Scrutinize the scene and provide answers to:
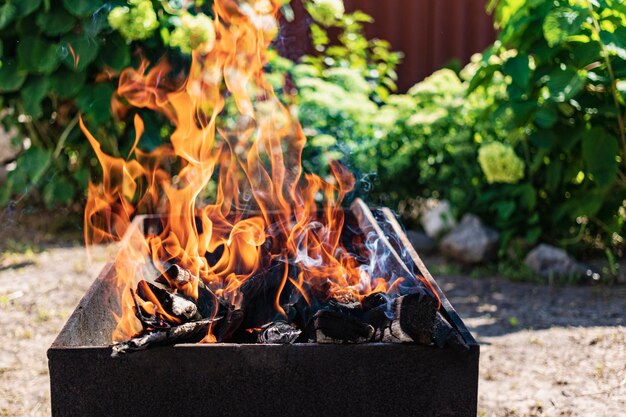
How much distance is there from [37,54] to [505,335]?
2963 millimetres

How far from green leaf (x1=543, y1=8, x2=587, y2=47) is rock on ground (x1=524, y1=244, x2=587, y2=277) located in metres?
1.32

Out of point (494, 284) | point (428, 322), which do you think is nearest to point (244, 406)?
point (428, 322)

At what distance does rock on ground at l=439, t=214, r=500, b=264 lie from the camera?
4656mm

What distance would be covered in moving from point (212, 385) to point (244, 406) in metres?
0.08

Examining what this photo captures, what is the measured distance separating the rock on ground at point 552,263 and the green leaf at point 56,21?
115 inches

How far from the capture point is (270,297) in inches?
84.7

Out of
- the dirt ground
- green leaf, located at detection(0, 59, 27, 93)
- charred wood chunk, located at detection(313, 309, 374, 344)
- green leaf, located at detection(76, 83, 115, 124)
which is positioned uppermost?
charred wood chunk, located at detection(313, 309, 374, 344)

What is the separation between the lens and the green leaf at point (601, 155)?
3939 mm

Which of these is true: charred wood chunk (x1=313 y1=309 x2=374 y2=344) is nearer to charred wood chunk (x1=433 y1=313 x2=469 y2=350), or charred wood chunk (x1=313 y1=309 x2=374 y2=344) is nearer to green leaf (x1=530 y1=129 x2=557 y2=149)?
charred wood chunk (x1=433 y1=313 x2=469 y2=350)

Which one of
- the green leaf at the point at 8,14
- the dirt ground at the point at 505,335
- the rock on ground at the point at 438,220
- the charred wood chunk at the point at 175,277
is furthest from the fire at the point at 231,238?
the green leaf at the point at 8,14

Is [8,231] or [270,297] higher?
[270,297]

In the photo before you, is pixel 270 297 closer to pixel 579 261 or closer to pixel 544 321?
pixel 544 321

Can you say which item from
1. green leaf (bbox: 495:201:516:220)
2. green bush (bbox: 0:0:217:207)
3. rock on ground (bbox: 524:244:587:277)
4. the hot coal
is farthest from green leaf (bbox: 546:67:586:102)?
the hot coal

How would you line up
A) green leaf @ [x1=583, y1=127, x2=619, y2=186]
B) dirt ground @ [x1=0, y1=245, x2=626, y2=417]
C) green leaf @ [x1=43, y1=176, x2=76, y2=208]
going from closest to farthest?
dirt ground @ [x1=0, y1=245, x2=626, y2=417] < green leaf @ [x1=583, y1=127, x2=619, y2=186] < green leaf @ [x1=43, y1=176, x2=76, y2=208]
